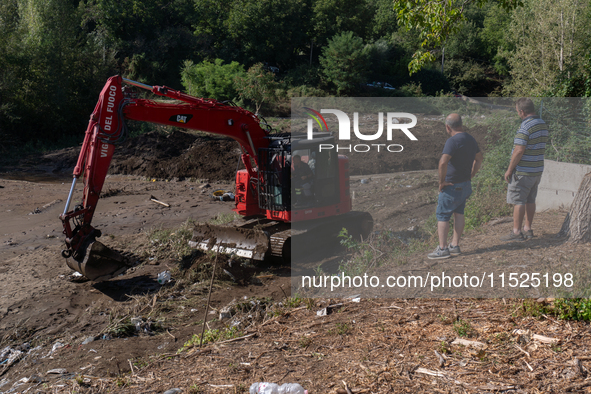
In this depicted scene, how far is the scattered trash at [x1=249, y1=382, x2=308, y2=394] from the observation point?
393cm

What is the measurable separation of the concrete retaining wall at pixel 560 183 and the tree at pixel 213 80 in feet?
72.8

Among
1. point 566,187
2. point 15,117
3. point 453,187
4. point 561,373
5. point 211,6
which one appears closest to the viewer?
point 561,373

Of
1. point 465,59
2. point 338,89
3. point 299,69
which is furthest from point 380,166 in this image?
point 465,59

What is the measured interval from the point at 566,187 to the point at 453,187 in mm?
2944

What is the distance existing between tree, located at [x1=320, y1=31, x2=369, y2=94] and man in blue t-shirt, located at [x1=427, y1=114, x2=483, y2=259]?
28.0 meters

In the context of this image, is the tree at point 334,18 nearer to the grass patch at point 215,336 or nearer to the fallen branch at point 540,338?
the grass patch at point 215,336

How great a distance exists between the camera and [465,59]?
4534 centimetres

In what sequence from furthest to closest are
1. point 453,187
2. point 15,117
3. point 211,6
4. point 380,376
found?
point 211,6 < point 15,117 < point 453,187 < point 380,376

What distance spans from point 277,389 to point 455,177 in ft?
11.5

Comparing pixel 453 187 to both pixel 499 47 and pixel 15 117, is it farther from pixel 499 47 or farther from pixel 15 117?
pixel 499 47

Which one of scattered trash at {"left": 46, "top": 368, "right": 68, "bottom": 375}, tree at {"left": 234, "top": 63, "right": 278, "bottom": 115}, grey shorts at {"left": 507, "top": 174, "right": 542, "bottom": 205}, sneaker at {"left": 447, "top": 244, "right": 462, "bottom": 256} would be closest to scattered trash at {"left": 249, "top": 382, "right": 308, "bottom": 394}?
scattered trash at {"left": 46, "top": 368, "right": 68, "bottom": 375}

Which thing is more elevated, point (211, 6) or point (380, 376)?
point (211, 6)

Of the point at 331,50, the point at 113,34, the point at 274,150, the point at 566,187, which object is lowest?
the point at 566,187

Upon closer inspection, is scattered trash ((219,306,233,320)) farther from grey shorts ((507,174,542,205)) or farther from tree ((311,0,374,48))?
tree ((311,0,374,48))
